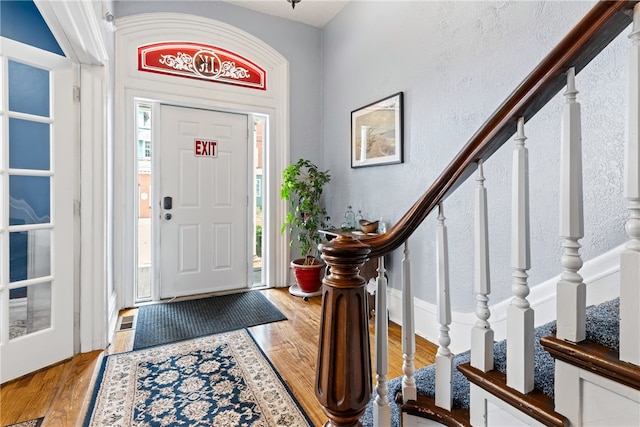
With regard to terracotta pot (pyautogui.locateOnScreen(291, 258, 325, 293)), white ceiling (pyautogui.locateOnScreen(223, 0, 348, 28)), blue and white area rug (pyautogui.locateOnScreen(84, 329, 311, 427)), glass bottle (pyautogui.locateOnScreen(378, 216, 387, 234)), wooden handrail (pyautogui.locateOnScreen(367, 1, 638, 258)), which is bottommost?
blue and white area rug (pyautogui.locateOnScreen(84, 329, 311, 427))

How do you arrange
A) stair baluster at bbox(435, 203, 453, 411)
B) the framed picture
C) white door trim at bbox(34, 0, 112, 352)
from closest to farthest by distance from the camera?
stair baluster at bbox(435, 203, 453, 411) → white door trim at bbox(34, 0, 112, 352) → the framed picture

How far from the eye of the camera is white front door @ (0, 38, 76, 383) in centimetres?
183

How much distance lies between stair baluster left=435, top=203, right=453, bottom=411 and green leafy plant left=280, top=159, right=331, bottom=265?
2.49 meters

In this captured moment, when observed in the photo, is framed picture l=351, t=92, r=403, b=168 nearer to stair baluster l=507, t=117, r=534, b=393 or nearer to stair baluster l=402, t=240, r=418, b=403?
stair baluster l=402, t=240, r=418, b=403

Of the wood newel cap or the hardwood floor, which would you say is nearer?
the wood newel cap

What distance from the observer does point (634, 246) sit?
0.63 m

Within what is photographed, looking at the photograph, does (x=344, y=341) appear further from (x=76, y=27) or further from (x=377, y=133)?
(x=377, y=133)

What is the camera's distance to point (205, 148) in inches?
137

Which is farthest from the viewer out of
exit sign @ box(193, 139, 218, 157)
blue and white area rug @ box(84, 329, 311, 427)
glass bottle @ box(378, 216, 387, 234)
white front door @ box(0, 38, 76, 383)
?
exit sign @ box(193, 139, 218, 157)

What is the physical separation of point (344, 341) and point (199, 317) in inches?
93.4

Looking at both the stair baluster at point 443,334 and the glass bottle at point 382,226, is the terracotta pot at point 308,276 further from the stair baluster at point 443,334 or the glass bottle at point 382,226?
the stair baluster at point 443,334

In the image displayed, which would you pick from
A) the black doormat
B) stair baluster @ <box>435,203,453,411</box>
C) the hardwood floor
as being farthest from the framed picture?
stair baluster @ <box>435,203,453,411</box>

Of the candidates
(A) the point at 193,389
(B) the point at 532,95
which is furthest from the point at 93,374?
(B) the point at 532,95

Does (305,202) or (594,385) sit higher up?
(305,202)
